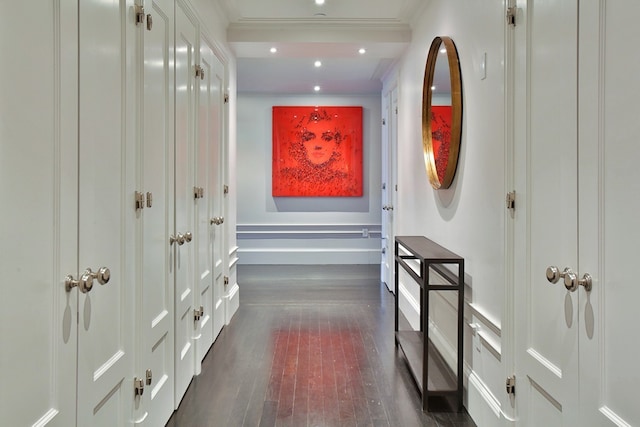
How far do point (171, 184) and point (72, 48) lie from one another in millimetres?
1042

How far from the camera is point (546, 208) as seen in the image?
4.87ft

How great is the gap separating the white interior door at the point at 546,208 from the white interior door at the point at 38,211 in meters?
1.50

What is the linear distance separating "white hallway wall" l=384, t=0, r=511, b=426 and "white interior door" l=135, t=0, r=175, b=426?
156 cm

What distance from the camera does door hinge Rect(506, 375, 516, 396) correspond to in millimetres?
1743

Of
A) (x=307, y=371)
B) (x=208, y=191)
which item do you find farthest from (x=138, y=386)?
(x=208, y=191)

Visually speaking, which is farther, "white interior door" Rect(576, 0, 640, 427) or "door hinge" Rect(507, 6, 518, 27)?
"door hinge" Rect(507, 6, 518, 27)

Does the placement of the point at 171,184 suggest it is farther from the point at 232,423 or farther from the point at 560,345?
the point at 560,345

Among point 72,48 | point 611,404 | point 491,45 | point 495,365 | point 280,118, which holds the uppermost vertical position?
point 280,118

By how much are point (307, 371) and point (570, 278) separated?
1924 millimetres

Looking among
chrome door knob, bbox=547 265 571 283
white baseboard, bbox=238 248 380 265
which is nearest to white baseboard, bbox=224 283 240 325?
white baseboard, bbox=238 248 380 265

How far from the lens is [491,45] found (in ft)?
6.39

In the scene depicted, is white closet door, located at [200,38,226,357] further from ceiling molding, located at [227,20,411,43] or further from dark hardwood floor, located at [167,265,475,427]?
ceiling molding, located at [227,20,411,43]

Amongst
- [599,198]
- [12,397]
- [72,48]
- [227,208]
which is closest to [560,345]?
[599,198]

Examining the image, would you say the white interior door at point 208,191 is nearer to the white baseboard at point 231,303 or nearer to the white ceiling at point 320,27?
the white baseboard at point 231,303
